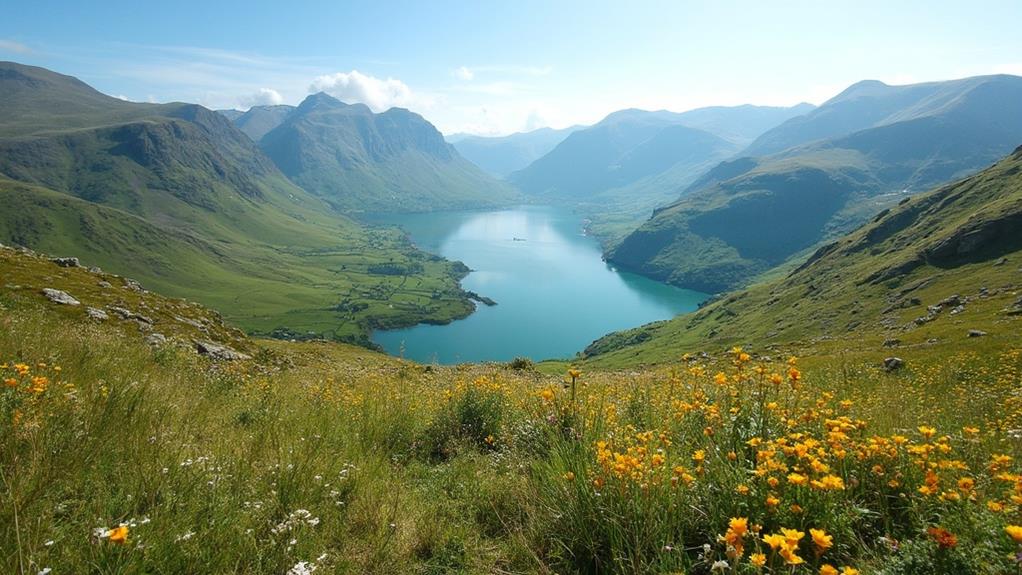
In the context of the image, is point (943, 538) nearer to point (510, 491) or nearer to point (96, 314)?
point (510, 491)

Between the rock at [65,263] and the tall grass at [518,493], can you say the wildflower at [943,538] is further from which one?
the rock at [65,263]

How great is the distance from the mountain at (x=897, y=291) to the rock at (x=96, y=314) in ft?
198

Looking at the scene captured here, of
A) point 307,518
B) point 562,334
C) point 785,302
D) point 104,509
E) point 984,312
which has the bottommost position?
point 562,334

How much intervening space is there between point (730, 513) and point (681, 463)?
86 cm

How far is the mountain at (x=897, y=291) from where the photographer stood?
59.7m

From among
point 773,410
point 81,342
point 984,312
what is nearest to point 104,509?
point 773,410

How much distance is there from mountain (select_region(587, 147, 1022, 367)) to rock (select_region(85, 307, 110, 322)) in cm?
6021

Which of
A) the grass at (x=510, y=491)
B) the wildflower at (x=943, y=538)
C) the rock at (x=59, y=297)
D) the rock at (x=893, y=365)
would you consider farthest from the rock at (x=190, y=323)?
the rock at (x=893, y=365)

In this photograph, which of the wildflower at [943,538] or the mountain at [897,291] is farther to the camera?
the mountain at [897,291]

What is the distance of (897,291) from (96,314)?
118 m

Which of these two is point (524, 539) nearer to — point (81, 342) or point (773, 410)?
point (773, 410)

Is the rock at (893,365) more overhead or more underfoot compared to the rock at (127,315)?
more overhead

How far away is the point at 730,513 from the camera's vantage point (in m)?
4.04

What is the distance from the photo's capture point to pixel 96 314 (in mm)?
23938
